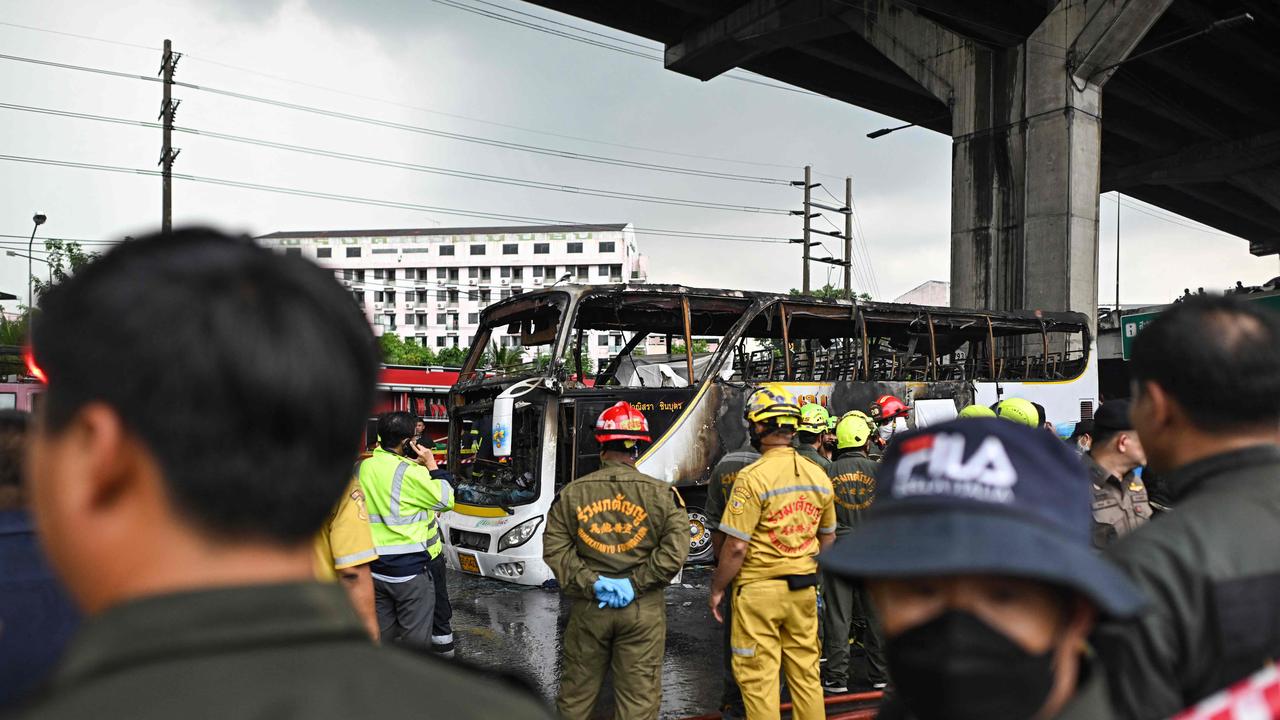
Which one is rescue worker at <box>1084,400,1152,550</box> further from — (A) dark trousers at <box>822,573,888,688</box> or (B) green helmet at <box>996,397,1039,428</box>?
(B) green helmet at <box>996,397,1039,428</box>

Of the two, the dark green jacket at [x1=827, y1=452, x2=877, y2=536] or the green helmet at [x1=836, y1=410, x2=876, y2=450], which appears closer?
the dark green jacket at [x1=827, y1=452, x2=877, y2=536]

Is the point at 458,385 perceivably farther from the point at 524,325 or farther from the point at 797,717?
the point at 797,717

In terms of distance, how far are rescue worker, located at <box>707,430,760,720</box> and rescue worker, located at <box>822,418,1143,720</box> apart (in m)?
3.66

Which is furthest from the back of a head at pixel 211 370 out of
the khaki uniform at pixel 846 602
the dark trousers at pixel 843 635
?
the khaki uniform at pixel 846 602

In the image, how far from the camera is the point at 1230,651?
1.42 meters

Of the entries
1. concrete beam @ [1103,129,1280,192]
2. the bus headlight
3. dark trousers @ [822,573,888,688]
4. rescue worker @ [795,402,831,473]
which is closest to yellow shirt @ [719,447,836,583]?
rescue worker @ [795,402,831,473]

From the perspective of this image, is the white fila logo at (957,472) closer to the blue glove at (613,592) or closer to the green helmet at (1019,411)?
the blue glove at (613,592)

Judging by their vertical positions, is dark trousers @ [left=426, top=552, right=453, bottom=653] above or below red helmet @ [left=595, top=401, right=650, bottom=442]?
below

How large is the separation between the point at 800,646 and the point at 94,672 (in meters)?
4.43

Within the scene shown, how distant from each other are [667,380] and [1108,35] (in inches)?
552

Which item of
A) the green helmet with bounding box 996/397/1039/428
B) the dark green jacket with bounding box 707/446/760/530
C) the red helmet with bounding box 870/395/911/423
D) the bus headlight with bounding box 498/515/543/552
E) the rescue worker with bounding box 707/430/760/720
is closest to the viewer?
the rescue worker with bounding box 707/430/760/720

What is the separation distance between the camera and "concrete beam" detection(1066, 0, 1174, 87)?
61.4 feet

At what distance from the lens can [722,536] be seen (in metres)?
4.91

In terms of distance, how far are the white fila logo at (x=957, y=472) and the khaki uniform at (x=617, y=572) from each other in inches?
129
